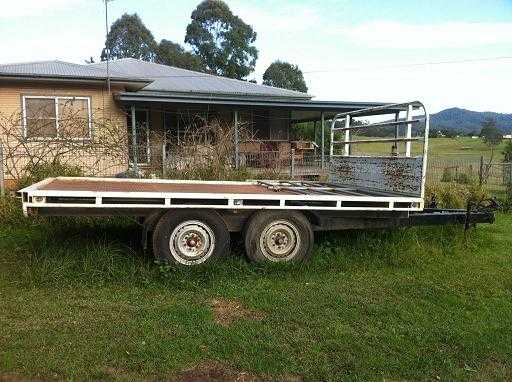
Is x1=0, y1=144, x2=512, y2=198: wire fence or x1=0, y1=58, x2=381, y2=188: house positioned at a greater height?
x1=0, y1=58, x2=381, y2=188: house

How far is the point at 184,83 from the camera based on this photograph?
22266mm

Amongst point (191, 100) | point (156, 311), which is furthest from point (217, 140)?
point (156, 311)

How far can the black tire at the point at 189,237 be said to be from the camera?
220 inches

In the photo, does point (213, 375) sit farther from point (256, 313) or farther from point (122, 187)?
point (122, 187)

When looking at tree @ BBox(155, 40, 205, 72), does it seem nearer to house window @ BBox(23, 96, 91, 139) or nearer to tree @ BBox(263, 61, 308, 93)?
tree @ BBox(263, 61, 308, 93)

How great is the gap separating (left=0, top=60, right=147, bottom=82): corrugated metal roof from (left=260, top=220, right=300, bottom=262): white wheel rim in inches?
457

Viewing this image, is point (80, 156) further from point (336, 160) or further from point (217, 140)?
point (336, 160)

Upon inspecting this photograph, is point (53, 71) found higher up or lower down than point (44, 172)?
higher up

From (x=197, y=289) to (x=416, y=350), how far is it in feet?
7.39

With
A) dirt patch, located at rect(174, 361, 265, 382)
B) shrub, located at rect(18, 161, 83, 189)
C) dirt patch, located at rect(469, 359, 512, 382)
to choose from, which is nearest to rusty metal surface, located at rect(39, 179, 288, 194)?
shrub, located at rect(18, 161, 83, 189)

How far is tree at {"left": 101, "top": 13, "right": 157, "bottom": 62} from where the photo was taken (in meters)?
52.6

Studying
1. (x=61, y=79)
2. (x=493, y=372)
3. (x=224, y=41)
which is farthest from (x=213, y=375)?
(x=224, y=41)

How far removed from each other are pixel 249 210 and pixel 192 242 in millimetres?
750

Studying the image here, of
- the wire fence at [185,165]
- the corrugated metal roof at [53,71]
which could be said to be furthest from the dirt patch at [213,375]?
the corrugated metal roof at [53,71]
